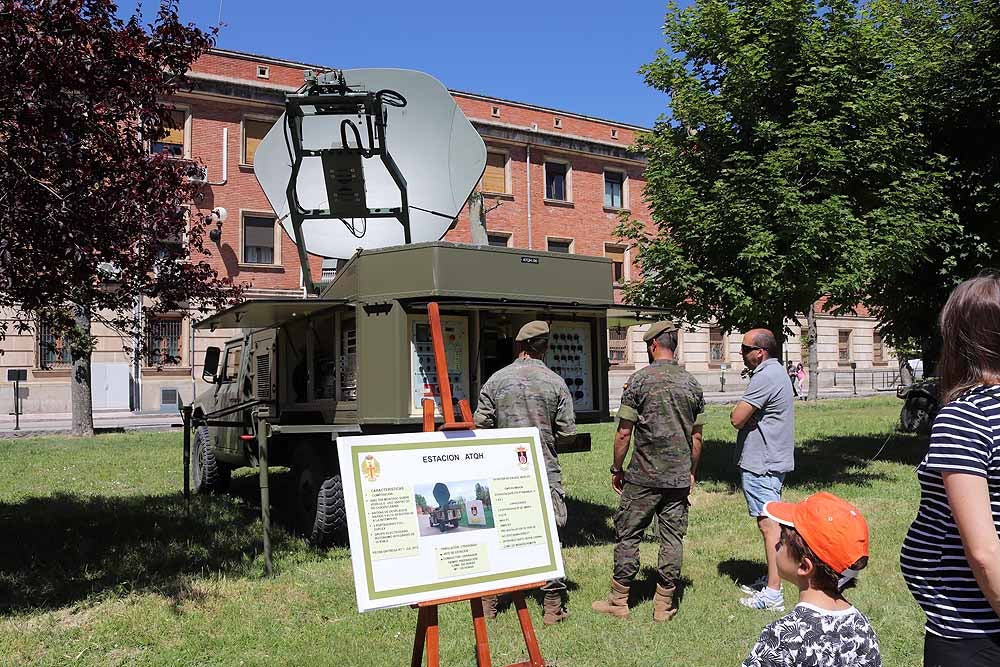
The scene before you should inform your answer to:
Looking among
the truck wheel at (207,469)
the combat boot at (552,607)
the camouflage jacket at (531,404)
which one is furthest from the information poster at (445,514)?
the truck wheel at (207,469)

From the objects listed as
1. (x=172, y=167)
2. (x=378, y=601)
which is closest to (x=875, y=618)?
(x=378, y=601)

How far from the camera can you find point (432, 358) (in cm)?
683

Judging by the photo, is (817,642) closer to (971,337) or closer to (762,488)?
(971,337)

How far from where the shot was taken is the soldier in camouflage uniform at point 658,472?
18.0 feet

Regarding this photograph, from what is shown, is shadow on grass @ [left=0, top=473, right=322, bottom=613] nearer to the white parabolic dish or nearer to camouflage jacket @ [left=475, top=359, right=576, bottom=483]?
camouflage jacket @ [left=475, top=359, right=576, bottom=483]

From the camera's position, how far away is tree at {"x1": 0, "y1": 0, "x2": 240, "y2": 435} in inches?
208

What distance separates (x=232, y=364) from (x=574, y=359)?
5.18 metres

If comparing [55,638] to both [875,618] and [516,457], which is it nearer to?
[516,457]

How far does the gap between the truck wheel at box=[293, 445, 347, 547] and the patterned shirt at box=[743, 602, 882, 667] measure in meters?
5.07

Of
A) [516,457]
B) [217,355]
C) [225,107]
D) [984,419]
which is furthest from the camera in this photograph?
[225,107]

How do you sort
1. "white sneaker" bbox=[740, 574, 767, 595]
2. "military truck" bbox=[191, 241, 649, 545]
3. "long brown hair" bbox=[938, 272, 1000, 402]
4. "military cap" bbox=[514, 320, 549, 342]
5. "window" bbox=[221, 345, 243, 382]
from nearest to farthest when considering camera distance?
"long brown hair" bbox=[938, 272, 1000, 402], "military cap" bbox=[514, 320, 549, 342], "white sneaker" bbox=[740, 574, 767, 595], "military truck" bbox=[191, 241, 649, 545], "window" bbox=[221, 345, 243, 382]

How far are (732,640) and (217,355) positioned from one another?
7337 mm

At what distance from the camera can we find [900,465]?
12.8 meters

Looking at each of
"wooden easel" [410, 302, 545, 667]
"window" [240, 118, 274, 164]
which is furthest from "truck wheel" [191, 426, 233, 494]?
"window" [240, 118, 274, 164]
